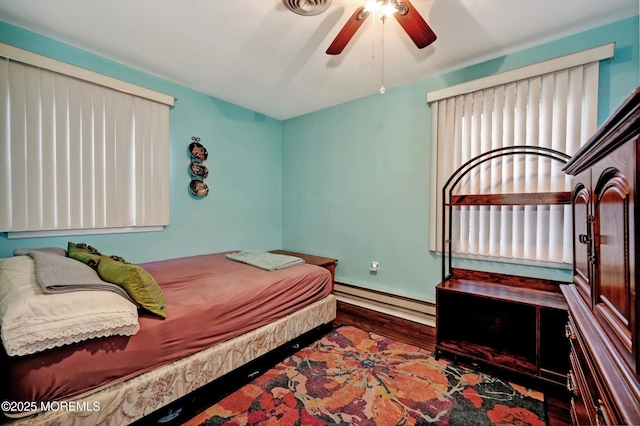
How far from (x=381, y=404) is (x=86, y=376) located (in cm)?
157

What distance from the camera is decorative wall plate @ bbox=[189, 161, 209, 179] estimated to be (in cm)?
312

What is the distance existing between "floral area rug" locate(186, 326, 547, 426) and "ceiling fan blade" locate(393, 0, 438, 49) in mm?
2298

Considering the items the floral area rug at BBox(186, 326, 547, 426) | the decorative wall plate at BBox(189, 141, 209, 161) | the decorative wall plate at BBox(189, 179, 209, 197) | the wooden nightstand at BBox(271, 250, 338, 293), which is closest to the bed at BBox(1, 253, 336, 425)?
the floral area rug at BBox(186, 326, 547, 426)

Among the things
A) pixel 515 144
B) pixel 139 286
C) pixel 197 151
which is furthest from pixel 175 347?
→ pixel 515 144

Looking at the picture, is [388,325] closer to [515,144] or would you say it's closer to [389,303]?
[389,303]

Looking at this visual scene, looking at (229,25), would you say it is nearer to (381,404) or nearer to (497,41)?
(497,41)

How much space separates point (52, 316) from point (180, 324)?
573mm

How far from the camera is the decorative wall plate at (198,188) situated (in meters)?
3.13

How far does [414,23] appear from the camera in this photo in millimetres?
1597

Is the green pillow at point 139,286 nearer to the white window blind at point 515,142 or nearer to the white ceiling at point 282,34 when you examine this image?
the white ceiling at point 282,34

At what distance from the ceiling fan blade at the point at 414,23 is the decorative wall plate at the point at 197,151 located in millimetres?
2486

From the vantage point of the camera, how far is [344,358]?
7.07 ft

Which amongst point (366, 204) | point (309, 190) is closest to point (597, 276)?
point (366, 204)

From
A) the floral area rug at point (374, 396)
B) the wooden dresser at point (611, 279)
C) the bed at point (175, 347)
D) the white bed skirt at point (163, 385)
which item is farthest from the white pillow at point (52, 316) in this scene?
the wooden dresser at point (611, 279)
